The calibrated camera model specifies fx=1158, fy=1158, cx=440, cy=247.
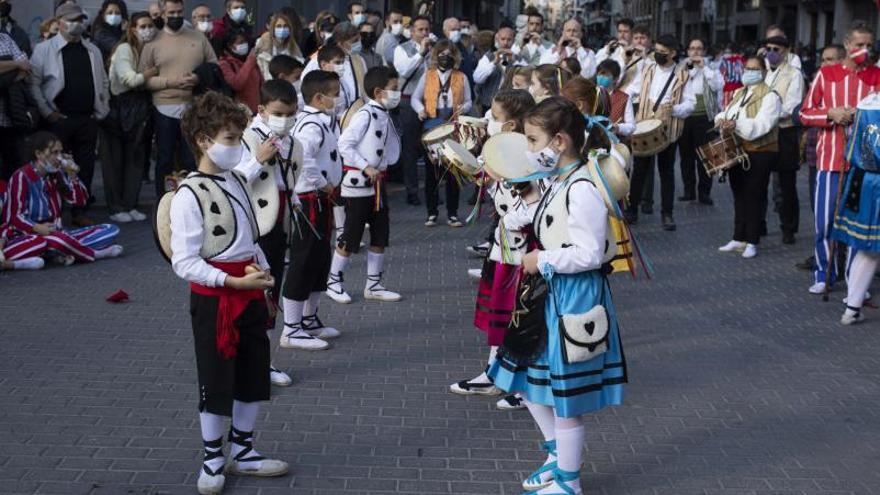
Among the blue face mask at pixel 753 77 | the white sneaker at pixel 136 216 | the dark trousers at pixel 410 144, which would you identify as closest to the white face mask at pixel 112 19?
the white sneaker at pixel 136 216

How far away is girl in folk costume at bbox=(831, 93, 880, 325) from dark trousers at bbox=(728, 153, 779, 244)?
8.55 ft

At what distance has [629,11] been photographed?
106 m

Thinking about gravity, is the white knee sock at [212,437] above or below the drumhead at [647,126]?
below

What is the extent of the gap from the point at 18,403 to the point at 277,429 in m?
1.45

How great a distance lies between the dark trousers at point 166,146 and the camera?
40.8 ft

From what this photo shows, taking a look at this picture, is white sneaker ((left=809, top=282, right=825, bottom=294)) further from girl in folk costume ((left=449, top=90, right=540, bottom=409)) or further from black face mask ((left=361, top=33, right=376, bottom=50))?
black face mask ((left=361, top=33, right=376, bottom=50))

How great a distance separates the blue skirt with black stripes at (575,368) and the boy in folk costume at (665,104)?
798 centimetres

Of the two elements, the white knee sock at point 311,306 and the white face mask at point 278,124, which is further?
the white knee sock at point 311,306

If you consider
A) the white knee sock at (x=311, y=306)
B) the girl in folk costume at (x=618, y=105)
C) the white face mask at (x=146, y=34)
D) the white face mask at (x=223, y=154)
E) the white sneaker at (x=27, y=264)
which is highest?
the white face mask at (x=146, y=34)

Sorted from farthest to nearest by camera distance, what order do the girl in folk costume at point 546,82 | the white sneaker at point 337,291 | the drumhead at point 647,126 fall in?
the drumhead at point 647,126
the white sneaker at point 337,291
the girl in folk costume at point 546,82

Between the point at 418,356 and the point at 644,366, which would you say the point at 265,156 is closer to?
the point at 418,356

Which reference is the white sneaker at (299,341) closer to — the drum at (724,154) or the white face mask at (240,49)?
the drum at (724,154)

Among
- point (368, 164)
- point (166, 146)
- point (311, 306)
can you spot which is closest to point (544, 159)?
point (311, 306)

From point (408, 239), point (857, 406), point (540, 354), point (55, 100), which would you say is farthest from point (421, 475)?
point (55, 100)
